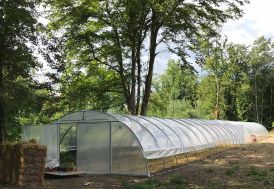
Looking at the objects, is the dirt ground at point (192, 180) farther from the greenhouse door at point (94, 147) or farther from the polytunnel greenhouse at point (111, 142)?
the greenhouse door at point (94, 147)

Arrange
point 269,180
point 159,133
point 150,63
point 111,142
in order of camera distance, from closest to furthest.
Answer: point 269,180 → point 111,142 → point 159,133 → point 150,63

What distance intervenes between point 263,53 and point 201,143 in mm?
49888

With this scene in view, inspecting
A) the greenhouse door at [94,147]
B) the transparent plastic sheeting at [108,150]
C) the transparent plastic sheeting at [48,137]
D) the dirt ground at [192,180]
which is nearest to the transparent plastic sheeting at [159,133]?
the transparent plastic sheeting at [108,150]

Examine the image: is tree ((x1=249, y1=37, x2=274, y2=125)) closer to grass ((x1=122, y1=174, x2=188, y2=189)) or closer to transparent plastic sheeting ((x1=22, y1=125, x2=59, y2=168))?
transparent plastic sheeting ((x1=22, y1=125, x2=59, y2=168))

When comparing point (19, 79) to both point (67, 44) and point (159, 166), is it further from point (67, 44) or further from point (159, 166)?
point (67, 44)

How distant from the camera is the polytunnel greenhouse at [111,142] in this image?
55.8 feet

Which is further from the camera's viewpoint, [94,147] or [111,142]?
[94,147]

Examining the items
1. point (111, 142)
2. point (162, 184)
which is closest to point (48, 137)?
point (111, 142)

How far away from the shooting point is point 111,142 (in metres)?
17.8

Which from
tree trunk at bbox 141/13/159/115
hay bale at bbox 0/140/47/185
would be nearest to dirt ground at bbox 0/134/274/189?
hay bale at bbox 0/140/47/185

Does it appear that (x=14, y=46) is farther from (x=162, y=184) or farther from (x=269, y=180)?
(x=269, y=180)

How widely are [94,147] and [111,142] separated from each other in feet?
3.21

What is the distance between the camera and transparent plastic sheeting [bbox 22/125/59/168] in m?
19.3

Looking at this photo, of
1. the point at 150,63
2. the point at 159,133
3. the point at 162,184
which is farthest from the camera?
the point at 150,63
